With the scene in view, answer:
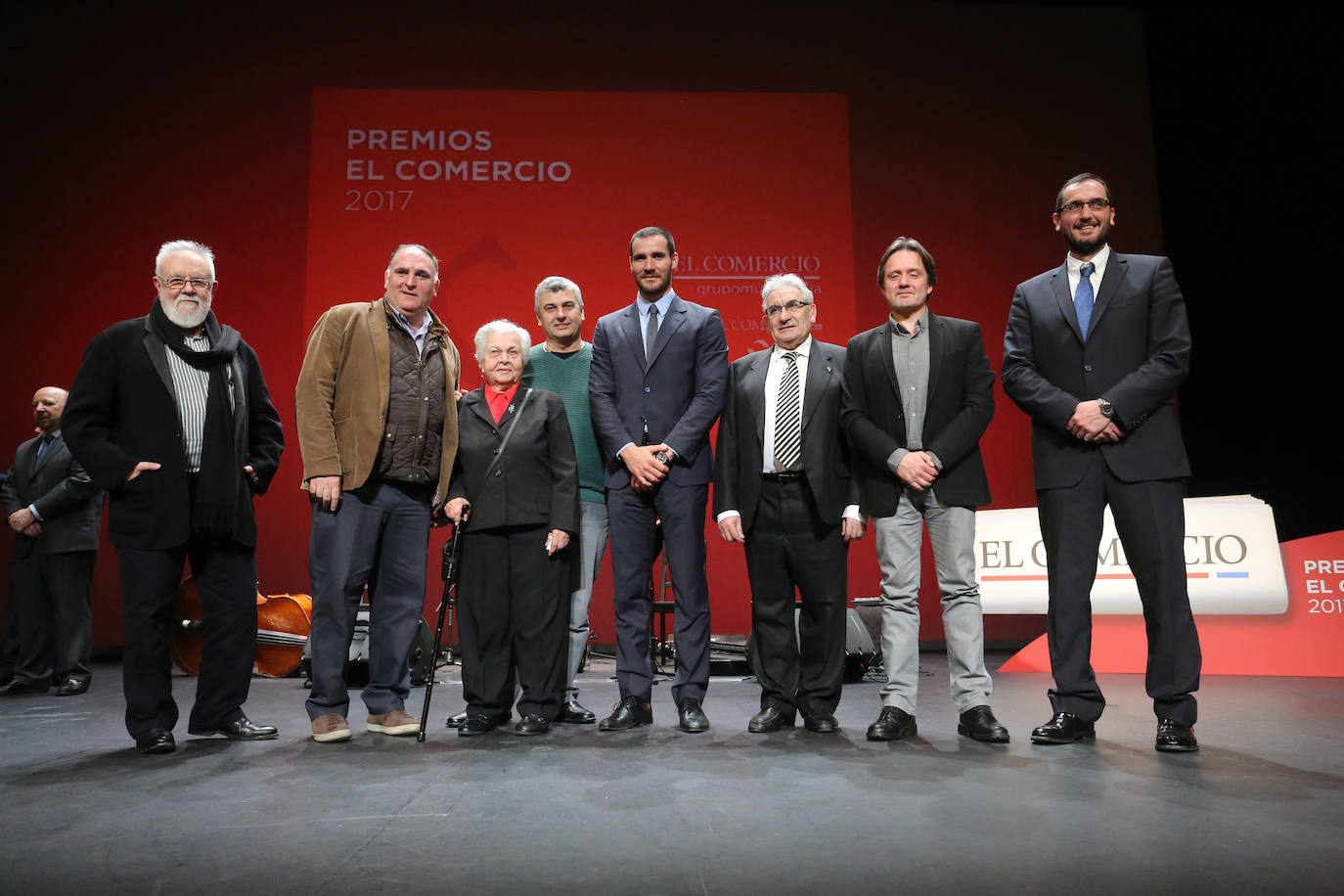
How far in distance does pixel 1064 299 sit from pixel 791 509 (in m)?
1.08

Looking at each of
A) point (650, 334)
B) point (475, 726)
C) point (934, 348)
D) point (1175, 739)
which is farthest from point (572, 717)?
point (1175, 739)

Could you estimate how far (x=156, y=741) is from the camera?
2.55 meters

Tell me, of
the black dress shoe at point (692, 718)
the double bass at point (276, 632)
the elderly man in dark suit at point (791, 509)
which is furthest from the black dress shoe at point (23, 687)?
the elderly man in dark suit at point (791, 509)

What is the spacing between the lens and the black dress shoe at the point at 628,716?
2883 millimetres

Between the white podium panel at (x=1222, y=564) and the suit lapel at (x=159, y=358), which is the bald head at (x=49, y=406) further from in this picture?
the white podium panel at (x=1222, y=564)

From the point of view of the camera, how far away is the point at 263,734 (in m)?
2.79

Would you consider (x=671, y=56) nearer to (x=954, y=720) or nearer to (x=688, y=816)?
(x=954, y=720)

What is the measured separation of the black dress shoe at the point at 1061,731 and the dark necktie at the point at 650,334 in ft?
5.51

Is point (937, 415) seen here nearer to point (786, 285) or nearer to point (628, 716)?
point (786, 285)

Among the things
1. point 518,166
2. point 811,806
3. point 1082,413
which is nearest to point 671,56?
point 518,166

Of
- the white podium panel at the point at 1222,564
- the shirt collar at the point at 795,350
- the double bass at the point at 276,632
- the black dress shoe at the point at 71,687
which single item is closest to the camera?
the shirt collar at the point at 795,350

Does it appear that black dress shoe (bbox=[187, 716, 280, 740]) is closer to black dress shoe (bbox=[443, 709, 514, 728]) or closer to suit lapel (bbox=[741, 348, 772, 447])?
black dress shoe (bbox=[443, 709, 514, 728])

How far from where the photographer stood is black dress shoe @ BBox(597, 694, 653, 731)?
2883 mm

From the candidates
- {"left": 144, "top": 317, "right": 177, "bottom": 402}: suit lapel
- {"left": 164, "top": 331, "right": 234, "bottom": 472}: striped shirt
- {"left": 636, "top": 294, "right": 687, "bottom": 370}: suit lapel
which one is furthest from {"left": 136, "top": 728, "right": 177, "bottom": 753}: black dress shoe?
{"left": 636, "top": 294, "right": 687, "bottom": 370}: suit lapel
